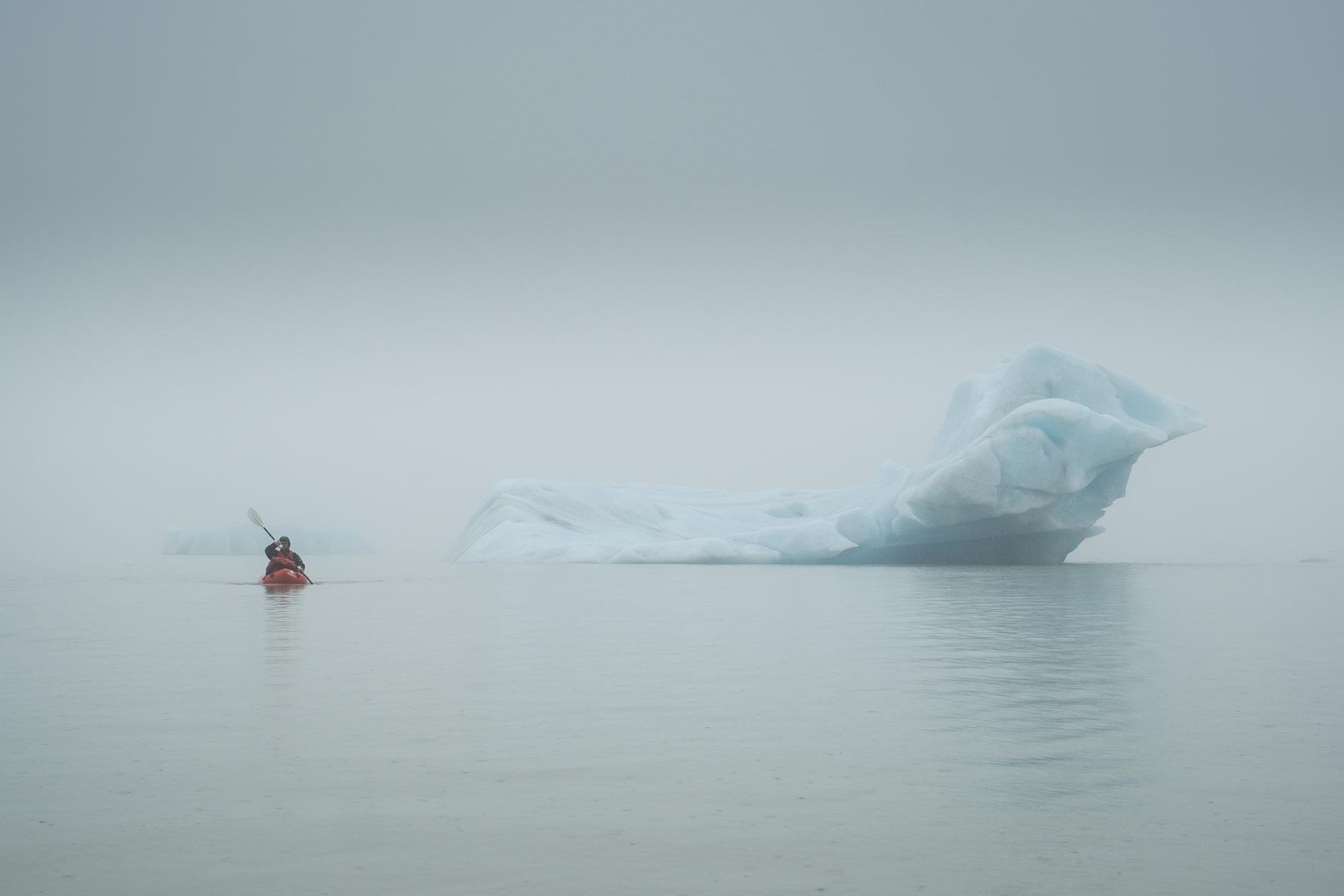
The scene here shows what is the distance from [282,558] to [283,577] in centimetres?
42

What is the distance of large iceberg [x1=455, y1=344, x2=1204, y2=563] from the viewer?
21.7m

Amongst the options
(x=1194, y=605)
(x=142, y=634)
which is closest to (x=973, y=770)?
(x=142, y=634)

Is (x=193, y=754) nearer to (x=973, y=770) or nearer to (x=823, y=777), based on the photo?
(x=823, y=777)

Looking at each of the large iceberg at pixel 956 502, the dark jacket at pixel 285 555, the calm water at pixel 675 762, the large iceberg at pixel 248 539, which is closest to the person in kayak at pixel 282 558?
the dark jacket at pixel 285 555

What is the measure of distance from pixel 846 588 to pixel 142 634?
9477 millimetres

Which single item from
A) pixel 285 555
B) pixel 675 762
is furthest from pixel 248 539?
pixel 675 762

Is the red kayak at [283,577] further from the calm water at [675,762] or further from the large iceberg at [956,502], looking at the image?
the large iceberg at [956,502]

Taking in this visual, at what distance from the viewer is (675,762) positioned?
13.7 ft

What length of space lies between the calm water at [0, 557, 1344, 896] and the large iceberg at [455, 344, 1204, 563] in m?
12.5

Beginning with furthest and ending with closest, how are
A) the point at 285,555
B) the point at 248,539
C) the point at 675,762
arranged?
the point at 248,539 → the point at 285,555 → the point at 675,762

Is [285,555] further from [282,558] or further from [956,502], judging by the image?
[956,502]

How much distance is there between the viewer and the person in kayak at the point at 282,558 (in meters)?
17.5

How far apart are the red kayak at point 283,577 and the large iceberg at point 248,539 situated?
39137 millimetres

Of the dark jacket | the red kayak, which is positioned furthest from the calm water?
the dark jacket
